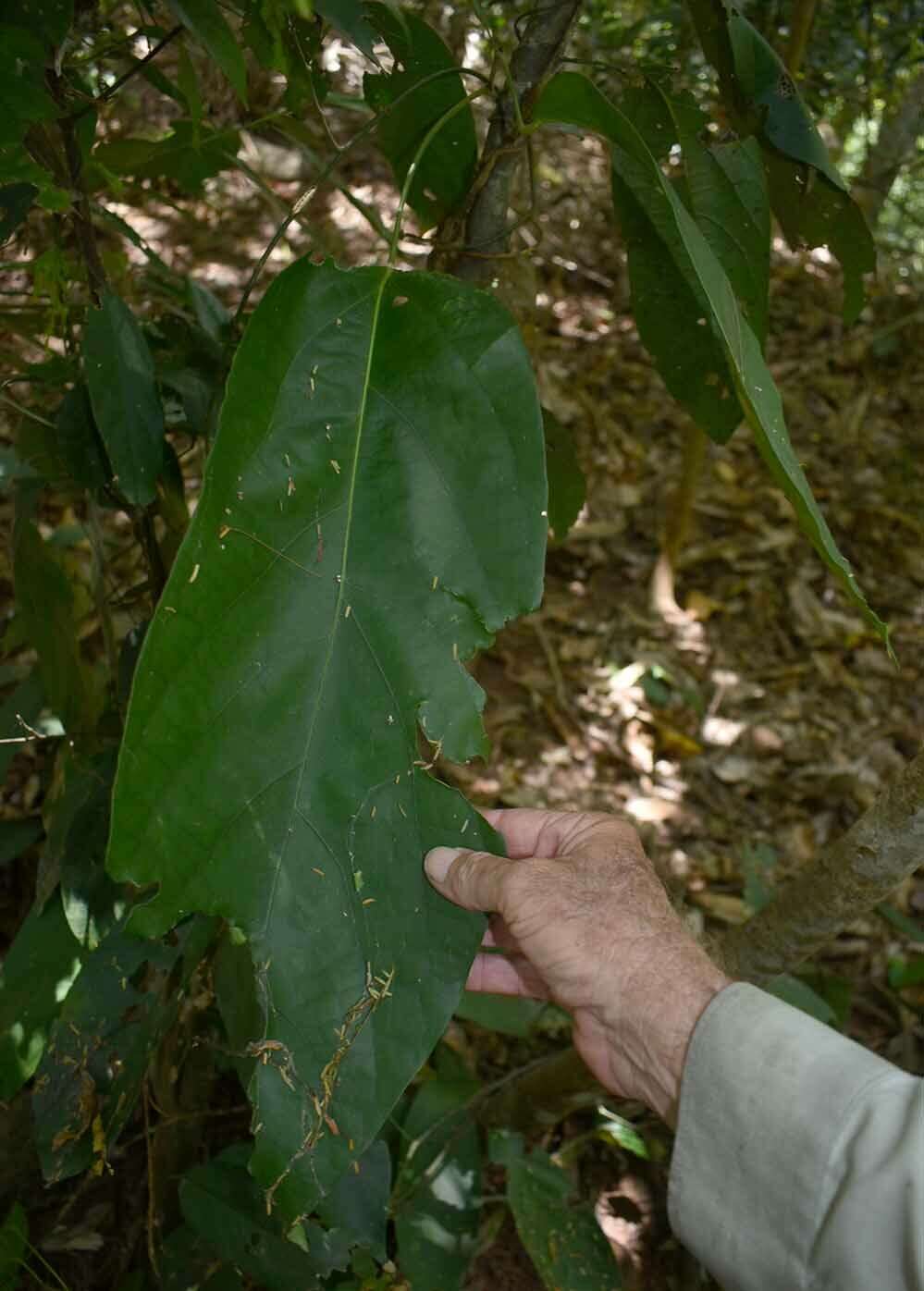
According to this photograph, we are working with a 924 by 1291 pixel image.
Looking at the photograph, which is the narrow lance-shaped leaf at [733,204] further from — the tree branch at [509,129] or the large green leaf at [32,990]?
the large green leaf at [32,990]

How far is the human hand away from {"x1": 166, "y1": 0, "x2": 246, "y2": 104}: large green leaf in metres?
0.63

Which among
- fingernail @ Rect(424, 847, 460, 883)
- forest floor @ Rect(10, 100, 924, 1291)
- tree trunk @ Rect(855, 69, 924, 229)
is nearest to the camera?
fingernail @ Rect(424, 847, 460, 883)

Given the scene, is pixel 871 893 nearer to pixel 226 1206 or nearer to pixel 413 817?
pixel 413 817

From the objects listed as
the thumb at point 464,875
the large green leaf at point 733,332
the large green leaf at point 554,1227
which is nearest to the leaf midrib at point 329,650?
the thumb at point 464,875

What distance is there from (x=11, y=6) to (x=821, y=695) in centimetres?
206

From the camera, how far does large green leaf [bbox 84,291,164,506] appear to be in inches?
37.2

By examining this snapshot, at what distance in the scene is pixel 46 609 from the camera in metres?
1.16

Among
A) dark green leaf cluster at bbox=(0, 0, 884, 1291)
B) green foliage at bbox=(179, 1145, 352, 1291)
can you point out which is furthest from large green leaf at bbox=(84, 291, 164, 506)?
green foliage at bbox=(179, 1145, 352, 1291)

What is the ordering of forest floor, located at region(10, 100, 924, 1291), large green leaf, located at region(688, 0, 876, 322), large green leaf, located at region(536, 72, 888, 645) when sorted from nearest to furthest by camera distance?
large green leaf, located at region(536, 72, 888, 645) → large green leaf, located at region(688, 0, 876, 322) → forest floor, located at region(10, 100, 924, 1291)

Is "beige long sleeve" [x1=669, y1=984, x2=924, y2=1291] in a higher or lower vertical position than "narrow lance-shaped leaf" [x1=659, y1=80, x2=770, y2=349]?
lower

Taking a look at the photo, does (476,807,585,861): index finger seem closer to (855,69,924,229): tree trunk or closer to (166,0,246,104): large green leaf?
(166,0,246,104): large green leaf

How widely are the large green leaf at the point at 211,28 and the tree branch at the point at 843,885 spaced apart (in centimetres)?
76

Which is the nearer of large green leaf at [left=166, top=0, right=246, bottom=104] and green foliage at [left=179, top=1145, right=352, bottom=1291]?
large green leaf at [left=166, top=0, right=246, bottom=104]

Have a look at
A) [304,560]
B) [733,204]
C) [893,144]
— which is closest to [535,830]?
[304,560]
